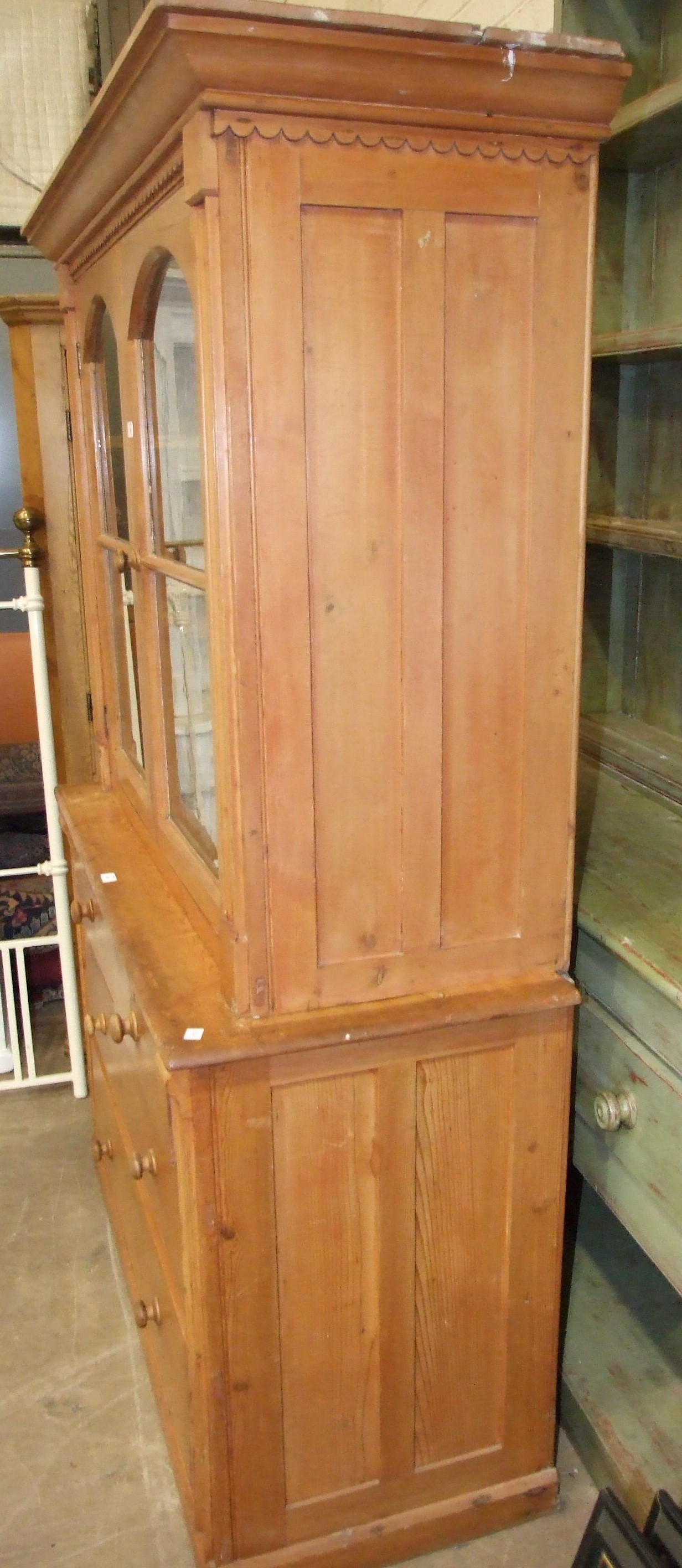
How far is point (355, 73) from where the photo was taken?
112 centimetres

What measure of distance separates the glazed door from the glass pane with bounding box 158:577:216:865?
16cm

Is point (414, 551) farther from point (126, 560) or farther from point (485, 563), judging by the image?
point (126, 560)

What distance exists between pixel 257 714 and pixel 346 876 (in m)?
0.22

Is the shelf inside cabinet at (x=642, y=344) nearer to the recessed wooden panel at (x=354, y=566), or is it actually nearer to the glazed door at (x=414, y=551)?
the glazed door at (x=414, y=551)

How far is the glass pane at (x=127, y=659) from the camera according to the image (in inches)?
73.9

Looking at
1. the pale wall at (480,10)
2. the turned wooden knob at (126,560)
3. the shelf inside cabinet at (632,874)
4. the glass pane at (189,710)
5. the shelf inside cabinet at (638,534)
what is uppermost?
the pale wall at (480,10)

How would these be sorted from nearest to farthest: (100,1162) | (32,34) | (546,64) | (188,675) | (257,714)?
1. (546,64)
2. (257,714)
3. (188,675)
4. (100,1162)
5. (32,34)

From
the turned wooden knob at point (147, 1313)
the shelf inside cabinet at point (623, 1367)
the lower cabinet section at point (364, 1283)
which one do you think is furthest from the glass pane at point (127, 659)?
the shelf inside cabinet at point (623, 1367)

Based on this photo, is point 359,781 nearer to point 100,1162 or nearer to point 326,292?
point 326,292

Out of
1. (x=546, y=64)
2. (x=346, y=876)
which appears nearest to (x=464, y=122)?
(x=546, y=64)

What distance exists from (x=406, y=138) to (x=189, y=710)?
692mm

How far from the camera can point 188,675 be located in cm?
154

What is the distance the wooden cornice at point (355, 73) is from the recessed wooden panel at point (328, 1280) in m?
1.01

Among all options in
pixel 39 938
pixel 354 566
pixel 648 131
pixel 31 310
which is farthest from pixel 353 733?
pixel 39 938
